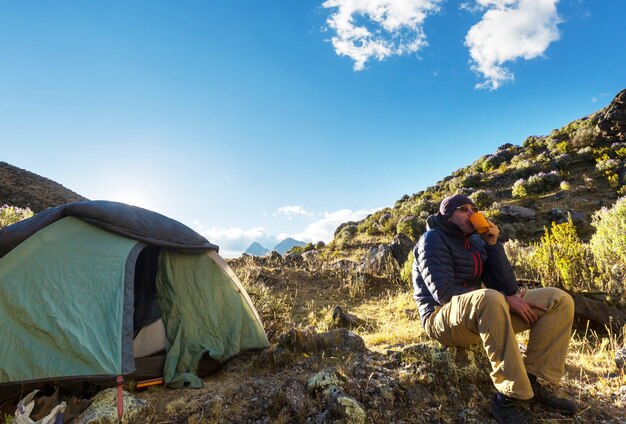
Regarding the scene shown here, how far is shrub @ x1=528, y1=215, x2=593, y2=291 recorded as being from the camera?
6656mm

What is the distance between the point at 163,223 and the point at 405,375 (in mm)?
3501

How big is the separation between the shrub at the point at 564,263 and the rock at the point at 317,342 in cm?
389

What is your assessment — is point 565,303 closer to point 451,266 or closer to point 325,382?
point 451,266

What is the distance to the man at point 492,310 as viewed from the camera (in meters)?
2.96

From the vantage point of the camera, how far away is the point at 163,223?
4895 millimetres

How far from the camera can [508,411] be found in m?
3.00

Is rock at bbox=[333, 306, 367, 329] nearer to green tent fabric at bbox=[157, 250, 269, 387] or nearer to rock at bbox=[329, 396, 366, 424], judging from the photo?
green tent fabric at bbox=[157, 250, 269, 387]

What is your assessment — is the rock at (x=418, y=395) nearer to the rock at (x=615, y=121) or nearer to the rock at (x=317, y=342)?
the rock at (x=317, y=342)

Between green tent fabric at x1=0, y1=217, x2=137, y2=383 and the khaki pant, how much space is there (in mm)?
3195

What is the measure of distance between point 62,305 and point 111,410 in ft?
4.06

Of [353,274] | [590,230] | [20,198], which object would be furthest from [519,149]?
[20,198]

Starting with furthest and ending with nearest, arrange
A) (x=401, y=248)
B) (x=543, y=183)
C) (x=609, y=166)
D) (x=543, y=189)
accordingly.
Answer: (x=543, y=183) → (x=543, y=189) → (x=609, y=166) → (x=401, y=248)

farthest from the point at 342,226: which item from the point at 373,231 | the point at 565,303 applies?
the point at 565,303

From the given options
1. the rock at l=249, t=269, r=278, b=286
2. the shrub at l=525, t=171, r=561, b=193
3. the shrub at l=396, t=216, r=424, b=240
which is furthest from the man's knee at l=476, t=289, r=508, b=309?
the shrub at l=525, t=171, r=561, b=193
